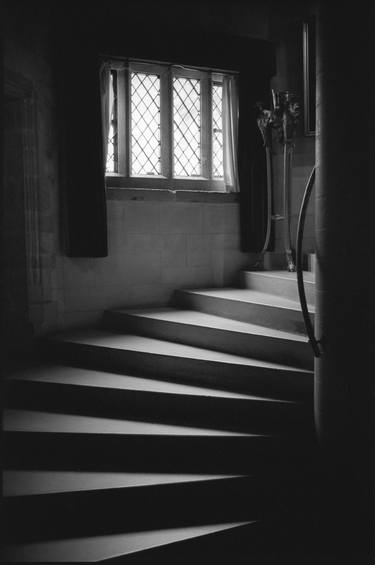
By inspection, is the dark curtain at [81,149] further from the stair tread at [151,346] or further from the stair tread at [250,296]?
the stair tread at [250,296]

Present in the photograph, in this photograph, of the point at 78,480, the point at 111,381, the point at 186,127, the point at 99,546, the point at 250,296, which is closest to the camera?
the point at 99,546

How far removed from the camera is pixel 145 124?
202 inches

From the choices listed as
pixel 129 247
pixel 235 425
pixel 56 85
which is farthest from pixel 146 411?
pixel 56 85

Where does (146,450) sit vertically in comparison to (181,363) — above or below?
below

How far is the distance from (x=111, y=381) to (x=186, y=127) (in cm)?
281

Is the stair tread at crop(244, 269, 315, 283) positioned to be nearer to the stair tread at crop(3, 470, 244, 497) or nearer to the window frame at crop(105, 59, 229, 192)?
the window frame at crop(105, 59, 229, 192)

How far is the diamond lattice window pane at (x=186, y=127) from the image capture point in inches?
207

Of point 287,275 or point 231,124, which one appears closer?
point 287,275

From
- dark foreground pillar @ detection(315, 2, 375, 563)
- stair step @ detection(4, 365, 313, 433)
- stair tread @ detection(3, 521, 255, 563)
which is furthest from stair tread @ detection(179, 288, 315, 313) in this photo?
stair tread @ detection(3, 521, 255, 563)

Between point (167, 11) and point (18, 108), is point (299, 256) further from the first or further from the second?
point (167, 11)

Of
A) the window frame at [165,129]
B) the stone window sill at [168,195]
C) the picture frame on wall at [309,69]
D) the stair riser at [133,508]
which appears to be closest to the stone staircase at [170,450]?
the stair riser at [133,508]

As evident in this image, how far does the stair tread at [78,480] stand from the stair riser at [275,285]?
5.55 ft

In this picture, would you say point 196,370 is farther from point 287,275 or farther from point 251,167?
point 251,167

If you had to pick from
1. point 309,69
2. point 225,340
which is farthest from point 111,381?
point 309,69
